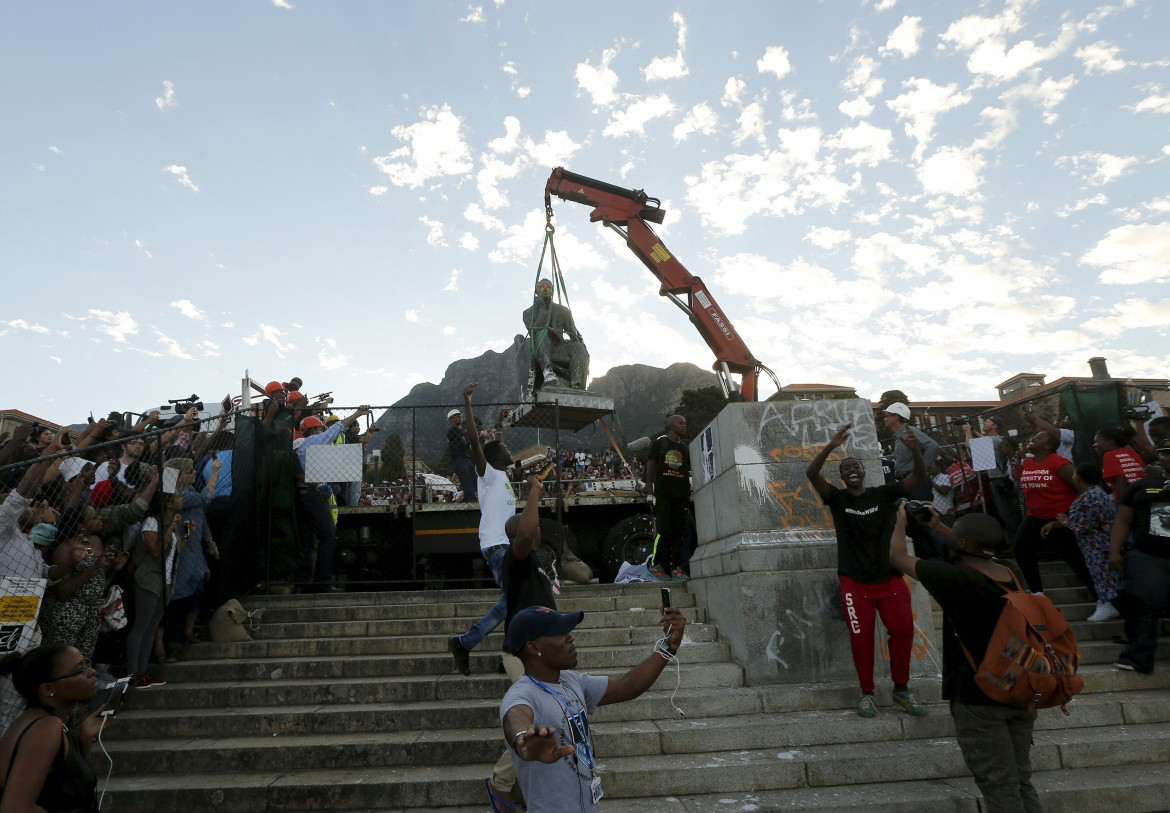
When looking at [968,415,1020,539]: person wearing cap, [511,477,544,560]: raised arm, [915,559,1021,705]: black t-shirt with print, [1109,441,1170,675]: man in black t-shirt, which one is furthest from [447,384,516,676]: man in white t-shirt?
[968,415,1020,539]: person wearing cap

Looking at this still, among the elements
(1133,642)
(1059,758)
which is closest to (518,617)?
(1059,758)

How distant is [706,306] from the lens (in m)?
11.9

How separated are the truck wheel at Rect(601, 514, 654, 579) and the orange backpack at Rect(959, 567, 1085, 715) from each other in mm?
6496

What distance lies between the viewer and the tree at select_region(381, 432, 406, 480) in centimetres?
1083

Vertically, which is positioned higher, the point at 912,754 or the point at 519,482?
the point at 519,482

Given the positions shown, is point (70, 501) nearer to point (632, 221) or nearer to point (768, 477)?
point (768, 477)

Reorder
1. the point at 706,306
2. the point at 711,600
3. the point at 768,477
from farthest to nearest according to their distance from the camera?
the point at 706,306 → the point at 711,600 → the point at 768,477

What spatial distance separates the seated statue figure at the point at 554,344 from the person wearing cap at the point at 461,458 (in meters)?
1.97

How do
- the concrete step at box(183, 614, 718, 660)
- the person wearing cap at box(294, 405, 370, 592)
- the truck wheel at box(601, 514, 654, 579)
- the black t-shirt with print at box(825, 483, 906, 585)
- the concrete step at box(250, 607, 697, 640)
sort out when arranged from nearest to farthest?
the black t-shirt with print at box(825, 483, 906, 585), the concrete step at box(183, 614, 718, 660), the concrete step at box(250, 607, 697, 640), the person wearing cap at box(294, 405, 370, 592), the truck wheel at box(601, 514, 654, 579)

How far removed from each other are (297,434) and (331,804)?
619 centimetres

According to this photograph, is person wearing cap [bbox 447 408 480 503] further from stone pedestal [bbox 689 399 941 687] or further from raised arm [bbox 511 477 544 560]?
raised arm [bbox 511 477 544 560]

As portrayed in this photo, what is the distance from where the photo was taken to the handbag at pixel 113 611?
545 centimetres

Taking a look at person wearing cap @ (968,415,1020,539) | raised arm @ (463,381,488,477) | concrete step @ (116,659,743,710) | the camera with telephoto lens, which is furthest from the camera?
person wearing cap @ (968,415,1020,539)

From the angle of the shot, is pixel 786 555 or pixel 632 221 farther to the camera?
pixel 632 221
